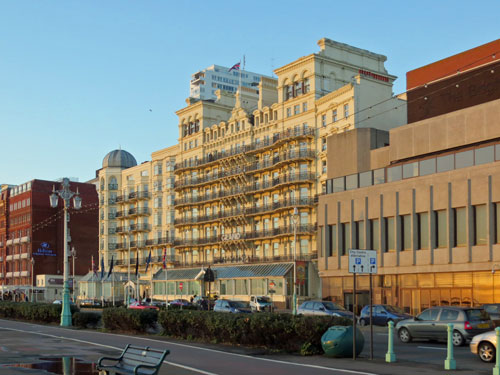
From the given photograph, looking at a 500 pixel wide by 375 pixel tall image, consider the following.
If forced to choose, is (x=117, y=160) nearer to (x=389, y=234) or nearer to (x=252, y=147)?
(x=252, y=147)

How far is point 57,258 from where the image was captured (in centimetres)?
12225

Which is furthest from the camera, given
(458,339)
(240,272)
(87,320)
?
(240,272)

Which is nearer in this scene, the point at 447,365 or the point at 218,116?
the point at 447,365

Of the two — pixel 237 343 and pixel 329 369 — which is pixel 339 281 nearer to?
pixel 237 343

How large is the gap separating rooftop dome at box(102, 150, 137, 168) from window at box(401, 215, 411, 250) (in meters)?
65.4

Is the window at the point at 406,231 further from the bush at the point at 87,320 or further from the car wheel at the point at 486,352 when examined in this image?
the car wheel at the point at 486,352

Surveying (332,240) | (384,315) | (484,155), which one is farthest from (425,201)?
(384,315)

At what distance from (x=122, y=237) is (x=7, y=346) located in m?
83.8

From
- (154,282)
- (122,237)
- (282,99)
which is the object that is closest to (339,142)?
(282,99)

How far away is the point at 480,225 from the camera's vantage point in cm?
4728

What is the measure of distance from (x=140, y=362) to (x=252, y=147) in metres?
69.0

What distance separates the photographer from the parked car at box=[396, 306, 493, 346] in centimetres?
2520

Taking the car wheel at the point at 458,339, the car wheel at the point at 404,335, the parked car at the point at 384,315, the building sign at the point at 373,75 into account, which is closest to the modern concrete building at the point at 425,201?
the building sign at the point at 373,75

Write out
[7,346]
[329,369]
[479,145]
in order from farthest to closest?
[479,145] → [7,346] → [329,369]
